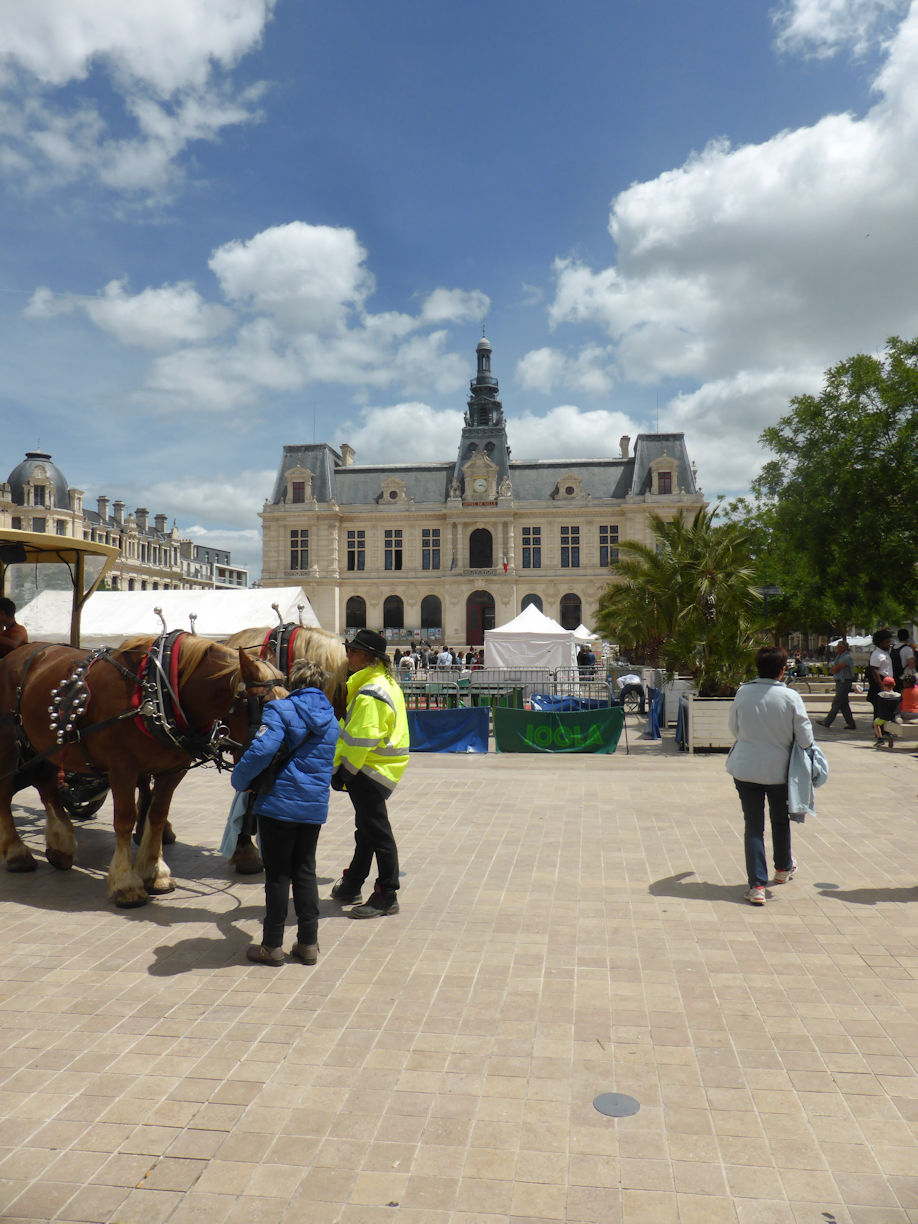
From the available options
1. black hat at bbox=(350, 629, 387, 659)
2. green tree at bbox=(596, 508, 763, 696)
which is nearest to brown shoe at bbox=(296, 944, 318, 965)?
black hat at bbox=(350, 629, 387, 659)

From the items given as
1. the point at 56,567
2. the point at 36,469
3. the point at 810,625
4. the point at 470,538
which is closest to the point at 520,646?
the point at 56,567

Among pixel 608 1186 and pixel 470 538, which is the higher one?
pixel 470 538

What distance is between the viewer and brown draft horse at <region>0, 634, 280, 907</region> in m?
5.12

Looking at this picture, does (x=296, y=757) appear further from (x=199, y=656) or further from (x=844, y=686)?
(x=844, y=686)

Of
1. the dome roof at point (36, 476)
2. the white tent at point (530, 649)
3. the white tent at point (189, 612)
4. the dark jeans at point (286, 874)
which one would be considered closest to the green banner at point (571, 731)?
the white tent at point (189, 612)

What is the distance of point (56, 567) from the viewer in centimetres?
743

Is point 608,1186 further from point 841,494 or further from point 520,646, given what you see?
point 520,646

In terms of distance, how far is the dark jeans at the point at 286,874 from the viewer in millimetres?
4238

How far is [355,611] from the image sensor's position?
54562 mm

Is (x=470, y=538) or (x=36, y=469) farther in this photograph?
(x=36, y=469)

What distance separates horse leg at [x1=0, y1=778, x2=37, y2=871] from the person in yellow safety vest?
2.78 meters

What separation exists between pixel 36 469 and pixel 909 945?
6645 cm

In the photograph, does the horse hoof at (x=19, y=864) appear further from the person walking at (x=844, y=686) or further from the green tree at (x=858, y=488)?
the green tree at (x=858, y=488)

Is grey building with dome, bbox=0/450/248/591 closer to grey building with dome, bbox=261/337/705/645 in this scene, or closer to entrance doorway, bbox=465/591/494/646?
grey building with dome, bbox=261/337/705/645
